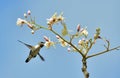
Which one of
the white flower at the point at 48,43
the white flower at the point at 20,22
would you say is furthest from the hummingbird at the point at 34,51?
the white flower at the point at 20,22

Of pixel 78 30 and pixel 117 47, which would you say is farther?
pixel 78 30

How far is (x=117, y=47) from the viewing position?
514 centimetres

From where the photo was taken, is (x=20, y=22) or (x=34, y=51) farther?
(x=20, y=22)

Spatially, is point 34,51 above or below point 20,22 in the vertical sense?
below

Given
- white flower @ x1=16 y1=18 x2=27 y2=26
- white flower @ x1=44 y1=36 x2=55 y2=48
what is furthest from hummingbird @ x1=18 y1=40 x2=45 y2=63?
white flower @ x1=16 y1=18 x2=27 y2=26

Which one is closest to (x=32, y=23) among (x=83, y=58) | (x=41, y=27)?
(x=41, y=27)

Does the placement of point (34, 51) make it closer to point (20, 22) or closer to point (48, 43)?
point (48, 43)

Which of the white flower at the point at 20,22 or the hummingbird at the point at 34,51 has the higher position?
the white flower at the point at 20,22

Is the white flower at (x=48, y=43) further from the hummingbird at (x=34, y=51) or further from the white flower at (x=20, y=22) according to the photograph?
the white flower at (x=20, y=22)

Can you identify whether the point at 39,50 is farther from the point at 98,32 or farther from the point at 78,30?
the point at 98,32

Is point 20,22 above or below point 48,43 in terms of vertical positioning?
above

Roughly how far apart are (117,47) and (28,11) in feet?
7.29

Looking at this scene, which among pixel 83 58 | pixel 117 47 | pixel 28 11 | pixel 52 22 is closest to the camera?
pixel 83 58

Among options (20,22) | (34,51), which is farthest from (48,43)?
(20,22)
